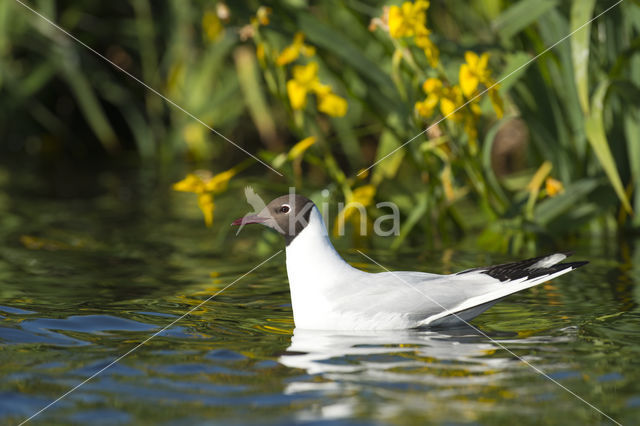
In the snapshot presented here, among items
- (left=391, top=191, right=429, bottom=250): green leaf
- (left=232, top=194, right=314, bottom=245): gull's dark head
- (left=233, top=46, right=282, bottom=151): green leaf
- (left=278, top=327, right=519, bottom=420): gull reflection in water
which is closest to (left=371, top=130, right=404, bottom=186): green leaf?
(left=391, top=191, right=429, bottom=250): green leaf

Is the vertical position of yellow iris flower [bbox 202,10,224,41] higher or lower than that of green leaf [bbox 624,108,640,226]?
higher

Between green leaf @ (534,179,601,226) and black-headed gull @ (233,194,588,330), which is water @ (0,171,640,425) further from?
green leaf @ (534,179,601,226)

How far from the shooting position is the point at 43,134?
10875 millimetres

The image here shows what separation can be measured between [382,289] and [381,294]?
26mm

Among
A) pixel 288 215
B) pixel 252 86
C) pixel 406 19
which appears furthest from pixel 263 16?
pixel 252 86

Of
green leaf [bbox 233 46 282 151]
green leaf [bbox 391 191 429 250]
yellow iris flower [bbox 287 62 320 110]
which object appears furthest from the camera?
green leaf [bbox 233 46 282 151]

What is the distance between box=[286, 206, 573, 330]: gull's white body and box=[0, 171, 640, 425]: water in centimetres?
8

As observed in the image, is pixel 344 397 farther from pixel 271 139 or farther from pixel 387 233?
pixel 271 139

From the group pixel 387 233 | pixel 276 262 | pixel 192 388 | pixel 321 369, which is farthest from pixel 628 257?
pixel 192 388

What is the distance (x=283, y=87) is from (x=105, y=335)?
2.04m

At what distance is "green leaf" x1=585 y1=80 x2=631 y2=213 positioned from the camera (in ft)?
15.7

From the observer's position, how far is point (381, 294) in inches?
150

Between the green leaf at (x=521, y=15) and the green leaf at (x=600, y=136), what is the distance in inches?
20.1

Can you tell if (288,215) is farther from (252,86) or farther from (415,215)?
(252,86)
